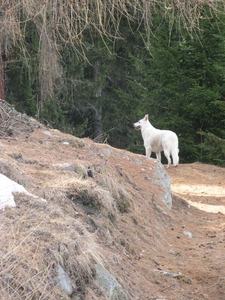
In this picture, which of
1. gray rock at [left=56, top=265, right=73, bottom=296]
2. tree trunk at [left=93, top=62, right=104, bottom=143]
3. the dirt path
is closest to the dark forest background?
tree trunk at [left=93, top=62, right=104, bottom=143]

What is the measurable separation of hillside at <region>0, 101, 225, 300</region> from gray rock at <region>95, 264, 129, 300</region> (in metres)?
0.08

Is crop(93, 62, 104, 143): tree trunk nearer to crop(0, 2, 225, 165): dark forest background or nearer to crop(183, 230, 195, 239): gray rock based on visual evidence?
crop(0, 2, 225, 165): dark forest background

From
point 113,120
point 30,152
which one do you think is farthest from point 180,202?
point 113,120

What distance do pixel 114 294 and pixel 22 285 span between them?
1178 mm

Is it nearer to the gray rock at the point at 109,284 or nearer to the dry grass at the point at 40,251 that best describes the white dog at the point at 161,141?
the dry grass at the point at 40,251

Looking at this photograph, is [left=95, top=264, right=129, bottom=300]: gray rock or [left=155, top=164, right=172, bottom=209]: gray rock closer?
[left=95, top=264, right=129, bottom=300]: gray rock

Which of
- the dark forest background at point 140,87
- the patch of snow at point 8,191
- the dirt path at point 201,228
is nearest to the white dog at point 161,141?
the dirt path at point 201,228

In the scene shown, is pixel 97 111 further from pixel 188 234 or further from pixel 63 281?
pixel 63 281

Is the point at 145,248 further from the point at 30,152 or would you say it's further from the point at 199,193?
the point at 199,193

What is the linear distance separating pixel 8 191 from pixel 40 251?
42.9 inches

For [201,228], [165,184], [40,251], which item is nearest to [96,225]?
[40,251]

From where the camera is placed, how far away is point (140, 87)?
67.9 ft

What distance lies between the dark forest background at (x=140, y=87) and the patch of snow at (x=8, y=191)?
713cm

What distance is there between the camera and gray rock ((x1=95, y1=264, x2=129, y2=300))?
185 inches
